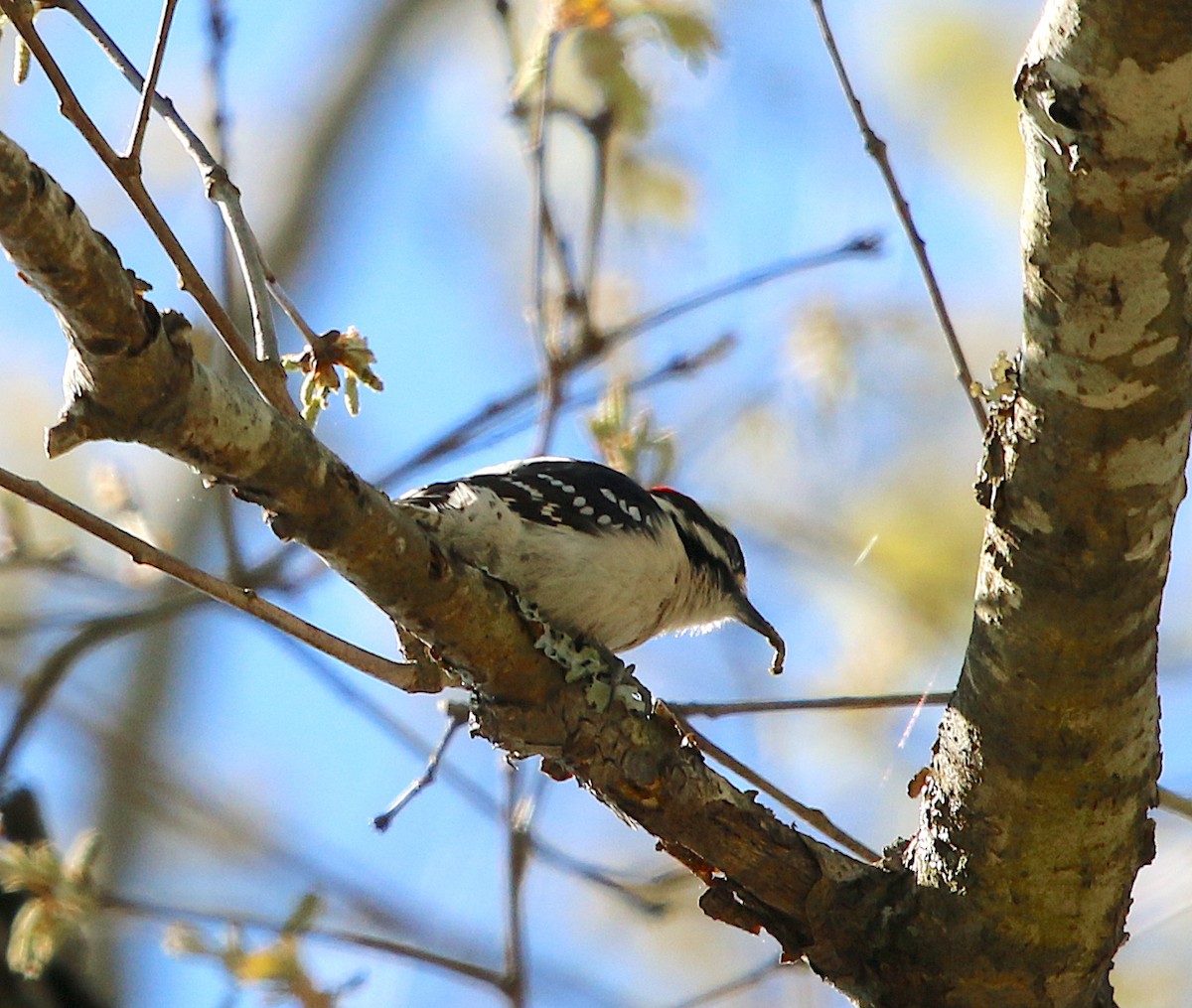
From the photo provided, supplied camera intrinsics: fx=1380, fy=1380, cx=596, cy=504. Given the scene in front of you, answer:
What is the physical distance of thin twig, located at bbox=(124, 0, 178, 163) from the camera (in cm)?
222

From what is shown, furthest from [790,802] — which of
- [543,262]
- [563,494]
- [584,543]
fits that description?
[543,262]

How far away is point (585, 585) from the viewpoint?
363 cm

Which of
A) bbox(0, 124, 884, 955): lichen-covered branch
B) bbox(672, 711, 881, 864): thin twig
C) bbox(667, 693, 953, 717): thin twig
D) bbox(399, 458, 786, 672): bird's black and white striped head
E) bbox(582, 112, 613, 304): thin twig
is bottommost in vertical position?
bbox(0, 124, 884, 955): lichen-covered branch

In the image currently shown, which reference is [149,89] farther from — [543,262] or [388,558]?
[543,262]

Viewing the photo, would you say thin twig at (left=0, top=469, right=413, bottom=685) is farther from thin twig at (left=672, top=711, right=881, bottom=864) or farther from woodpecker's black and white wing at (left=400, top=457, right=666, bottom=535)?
woodpecker's black and white wing at (left=400, top=457, right=666, bottom=535)

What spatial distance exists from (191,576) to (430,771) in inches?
46.0

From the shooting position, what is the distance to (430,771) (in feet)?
10.2

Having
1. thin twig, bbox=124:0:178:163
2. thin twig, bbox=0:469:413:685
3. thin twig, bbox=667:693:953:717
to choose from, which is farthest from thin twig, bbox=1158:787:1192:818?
thin twig, bbox=124:0:178:163

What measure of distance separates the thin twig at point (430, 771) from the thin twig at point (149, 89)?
57.4 inches

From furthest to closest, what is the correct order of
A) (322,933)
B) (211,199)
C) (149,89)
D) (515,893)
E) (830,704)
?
(515,893), (322,933), (830,704), (211,199), (149,89)

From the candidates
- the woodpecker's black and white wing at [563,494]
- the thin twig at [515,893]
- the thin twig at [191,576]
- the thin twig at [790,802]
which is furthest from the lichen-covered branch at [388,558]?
the woodpecker's black and white wing at [563,494]

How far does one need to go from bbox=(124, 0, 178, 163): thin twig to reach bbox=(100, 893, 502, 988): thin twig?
6.13 feet

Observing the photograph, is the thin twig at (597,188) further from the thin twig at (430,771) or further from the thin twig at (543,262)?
the thin twig at (430,771)

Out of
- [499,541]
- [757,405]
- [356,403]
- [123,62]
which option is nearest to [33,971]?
[499,541]
